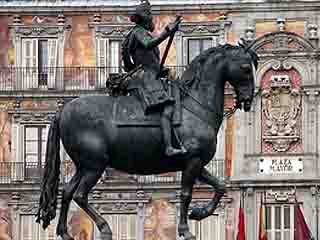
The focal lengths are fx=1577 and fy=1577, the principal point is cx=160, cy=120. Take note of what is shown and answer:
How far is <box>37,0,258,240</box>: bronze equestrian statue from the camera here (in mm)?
18281

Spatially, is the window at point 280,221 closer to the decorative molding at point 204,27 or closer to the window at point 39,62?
the decorative molding at point 204,27

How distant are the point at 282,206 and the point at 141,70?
129 feet

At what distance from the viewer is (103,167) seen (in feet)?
60.1

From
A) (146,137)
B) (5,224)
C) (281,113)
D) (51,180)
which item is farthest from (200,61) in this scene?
(5,224)

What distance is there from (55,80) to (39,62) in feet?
3.10

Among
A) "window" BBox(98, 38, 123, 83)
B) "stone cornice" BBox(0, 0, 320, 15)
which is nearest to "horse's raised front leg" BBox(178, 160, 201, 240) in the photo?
"stone cornice" BBox(0, 0, 320, 15)

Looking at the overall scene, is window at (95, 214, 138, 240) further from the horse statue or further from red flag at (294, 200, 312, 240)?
the horse statue

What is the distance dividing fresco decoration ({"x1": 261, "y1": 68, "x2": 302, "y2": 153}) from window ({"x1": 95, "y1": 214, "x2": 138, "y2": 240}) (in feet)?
18.7

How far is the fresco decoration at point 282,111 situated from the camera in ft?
190

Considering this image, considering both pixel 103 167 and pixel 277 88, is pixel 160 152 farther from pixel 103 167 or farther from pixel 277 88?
pixel 277 88

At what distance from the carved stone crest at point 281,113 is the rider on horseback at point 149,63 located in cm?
3907

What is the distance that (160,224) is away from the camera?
5816cm

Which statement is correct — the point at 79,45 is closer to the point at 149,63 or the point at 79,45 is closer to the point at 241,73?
the point at 149,63

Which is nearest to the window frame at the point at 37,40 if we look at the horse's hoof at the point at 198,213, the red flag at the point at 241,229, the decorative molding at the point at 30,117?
the decorative molding at the point at 30,117
